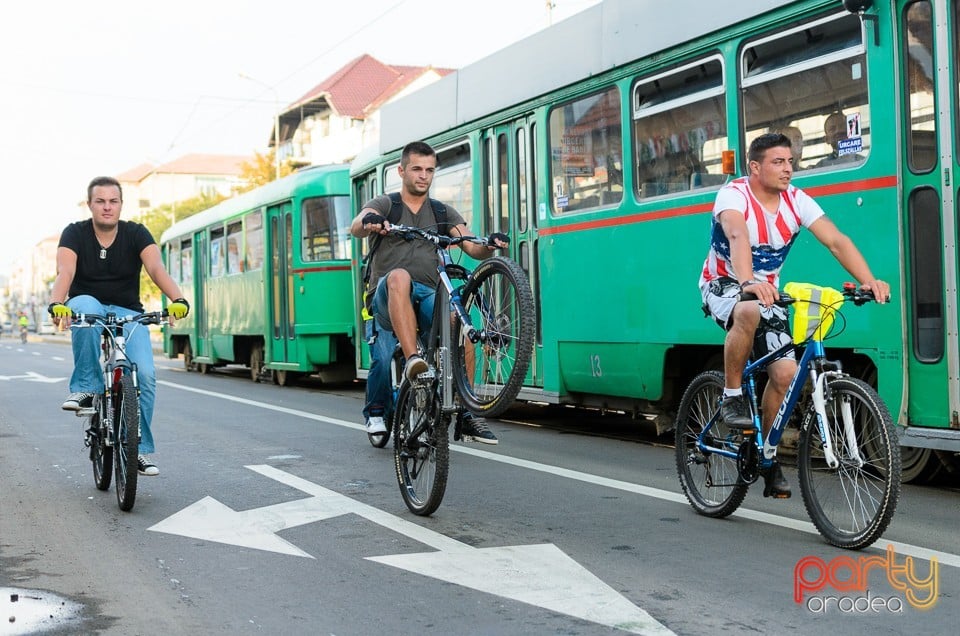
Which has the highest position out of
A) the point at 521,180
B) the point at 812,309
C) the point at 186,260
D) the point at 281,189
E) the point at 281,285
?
the point at 281,189

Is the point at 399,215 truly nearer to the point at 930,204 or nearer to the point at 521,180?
the point at 930,204

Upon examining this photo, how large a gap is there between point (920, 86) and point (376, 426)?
4483mm

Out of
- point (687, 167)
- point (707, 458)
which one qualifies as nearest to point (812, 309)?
point (707, 458)

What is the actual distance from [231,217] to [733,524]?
17.2m

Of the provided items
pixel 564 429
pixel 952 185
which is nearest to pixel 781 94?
pixel 952 185

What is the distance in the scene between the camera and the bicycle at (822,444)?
5480mm

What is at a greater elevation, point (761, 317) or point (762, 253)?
point (762, 253)

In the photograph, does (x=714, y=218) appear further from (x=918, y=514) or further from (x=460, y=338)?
(x=918, y=514)

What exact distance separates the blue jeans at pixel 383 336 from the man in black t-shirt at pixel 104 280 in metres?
1.19

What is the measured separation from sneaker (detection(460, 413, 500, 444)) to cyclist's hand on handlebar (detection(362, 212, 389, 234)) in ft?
3.75

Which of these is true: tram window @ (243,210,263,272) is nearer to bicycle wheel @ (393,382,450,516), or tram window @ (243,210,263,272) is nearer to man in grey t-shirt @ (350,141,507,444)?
man in grey t-shirt @ (350,141,507,444)

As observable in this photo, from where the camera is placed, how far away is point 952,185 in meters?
6.98

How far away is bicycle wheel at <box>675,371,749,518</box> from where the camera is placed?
646 centimetres

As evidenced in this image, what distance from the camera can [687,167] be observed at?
9195 millimetres
